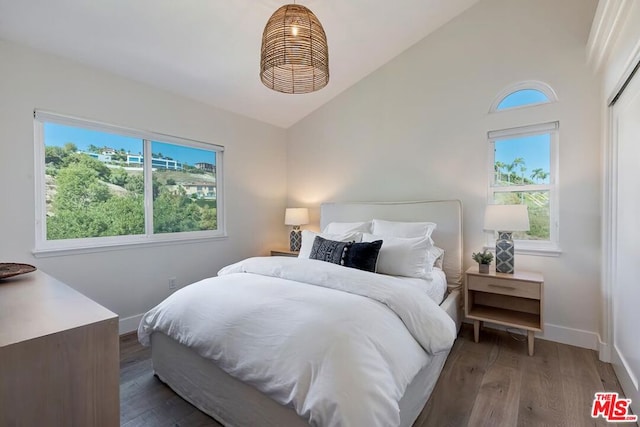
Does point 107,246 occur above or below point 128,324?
above

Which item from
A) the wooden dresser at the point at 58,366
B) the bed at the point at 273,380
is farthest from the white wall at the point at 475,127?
the wooden dresser at the point at 58,366

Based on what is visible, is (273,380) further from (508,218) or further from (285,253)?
(285,253)

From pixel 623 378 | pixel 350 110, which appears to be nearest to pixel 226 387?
pixel 623 378

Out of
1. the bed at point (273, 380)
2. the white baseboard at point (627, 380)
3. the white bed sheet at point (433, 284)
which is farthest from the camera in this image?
the white bed sheet at point (433, 284)

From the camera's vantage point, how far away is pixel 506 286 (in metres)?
2.51

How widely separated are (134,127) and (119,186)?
1.93 ft

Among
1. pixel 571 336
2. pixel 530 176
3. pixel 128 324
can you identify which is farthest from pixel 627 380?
pixel 128 324

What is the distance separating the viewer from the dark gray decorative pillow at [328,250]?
2586 millimetres

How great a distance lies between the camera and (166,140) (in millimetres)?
3178

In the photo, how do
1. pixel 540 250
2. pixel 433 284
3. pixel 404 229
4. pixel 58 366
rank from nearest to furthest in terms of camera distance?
pixel 58 366 → pixel 433 284 → pixel 540 250 → pixel 404 229

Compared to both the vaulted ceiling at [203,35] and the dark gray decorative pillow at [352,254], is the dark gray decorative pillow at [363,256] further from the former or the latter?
the vaulted ceiling at [203,35]

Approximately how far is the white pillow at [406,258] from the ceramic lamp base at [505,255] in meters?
0.62

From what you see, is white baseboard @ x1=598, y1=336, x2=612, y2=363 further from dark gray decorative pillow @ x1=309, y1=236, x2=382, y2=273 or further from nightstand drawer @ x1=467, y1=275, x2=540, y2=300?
dark gray decorative pillow @ x1=309, y1=236, x2=382, y2=273

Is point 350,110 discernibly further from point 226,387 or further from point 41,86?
point 226,387
